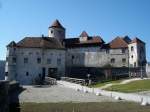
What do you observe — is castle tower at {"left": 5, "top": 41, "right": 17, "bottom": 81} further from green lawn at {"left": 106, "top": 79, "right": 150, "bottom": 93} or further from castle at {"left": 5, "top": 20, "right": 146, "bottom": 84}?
green lawn at {"left": 106, "top": 79, "right": 150, "bottom": 93}

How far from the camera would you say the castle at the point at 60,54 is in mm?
75000

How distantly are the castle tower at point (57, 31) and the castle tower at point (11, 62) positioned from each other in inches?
681

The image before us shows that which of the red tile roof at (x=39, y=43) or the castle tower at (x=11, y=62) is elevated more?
the red tile roof at (x=39, y=43)

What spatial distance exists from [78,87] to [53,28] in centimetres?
4712

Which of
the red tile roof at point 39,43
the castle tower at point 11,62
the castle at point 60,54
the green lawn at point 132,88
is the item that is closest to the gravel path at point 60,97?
the green lawn at point 132,88

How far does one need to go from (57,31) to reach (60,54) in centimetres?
1433

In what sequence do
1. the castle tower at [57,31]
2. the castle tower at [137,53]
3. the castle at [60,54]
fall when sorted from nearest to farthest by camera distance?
the castle at [60,54] → the castle tower at [137,53] → the castle tower at [57,31]

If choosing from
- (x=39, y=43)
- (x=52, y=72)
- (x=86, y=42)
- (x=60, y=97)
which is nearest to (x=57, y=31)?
(x=86, y=42)

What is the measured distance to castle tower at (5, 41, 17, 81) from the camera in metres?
73.5

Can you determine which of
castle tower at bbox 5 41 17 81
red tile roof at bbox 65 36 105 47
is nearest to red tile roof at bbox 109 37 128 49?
red tile roof at bbox 65 36 105 47

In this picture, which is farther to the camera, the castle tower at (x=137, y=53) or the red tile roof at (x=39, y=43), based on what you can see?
the castle tower at (x=137, y=53)

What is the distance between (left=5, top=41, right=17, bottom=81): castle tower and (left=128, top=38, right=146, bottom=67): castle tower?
101 ft

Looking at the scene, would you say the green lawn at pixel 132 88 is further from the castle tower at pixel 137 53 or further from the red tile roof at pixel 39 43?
the castle tower at pixel 137 53

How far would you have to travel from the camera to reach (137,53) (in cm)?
8044
